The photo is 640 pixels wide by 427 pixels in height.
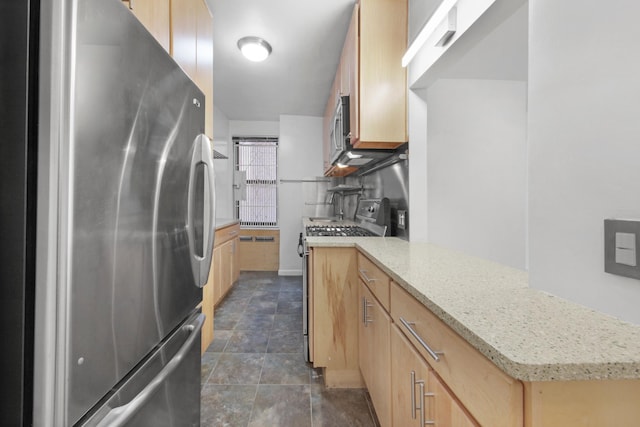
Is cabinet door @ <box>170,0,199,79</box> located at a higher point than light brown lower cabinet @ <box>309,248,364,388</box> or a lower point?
higher

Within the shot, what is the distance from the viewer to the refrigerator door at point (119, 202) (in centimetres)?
54

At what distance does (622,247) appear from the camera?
611 millimetres

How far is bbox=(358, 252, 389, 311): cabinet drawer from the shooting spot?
1.21 meters

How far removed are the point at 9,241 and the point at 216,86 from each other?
11.1 ft

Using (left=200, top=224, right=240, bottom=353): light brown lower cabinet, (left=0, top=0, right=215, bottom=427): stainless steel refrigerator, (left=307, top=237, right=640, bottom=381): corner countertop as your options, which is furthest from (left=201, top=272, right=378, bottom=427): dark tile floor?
(left=307, top=237, right=640, bottom=381): corner countertop

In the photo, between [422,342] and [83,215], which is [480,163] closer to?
[422,342]

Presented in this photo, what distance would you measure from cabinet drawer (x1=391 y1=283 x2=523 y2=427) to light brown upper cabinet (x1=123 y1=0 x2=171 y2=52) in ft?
5.23

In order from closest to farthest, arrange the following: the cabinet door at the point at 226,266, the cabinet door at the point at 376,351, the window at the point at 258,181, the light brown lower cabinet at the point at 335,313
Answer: the cabinet door at the point at 376,351
the light brown lower cabinet at the point at 335,313
the cabinet door at the point at 226,266
the window at the point at 258,181

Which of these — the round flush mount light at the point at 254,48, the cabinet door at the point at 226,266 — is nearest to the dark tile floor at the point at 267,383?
the cabinet door at the point at 226,266

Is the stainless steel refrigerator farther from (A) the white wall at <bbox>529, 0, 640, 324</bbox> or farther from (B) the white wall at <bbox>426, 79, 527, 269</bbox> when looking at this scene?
(B) the white wall at <bbox>426, 79, 527, 269</bbox>

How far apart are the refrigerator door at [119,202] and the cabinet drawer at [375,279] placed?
787mm

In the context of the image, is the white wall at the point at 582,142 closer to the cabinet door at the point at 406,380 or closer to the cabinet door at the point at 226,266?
the cabinet door at the point at 406,380

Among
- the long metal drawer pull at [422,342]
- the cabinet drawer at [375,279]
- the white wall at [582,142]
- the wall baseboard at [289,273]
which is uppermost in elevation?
the white wall at [582,142]

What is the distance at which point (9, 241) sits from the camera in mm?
497
